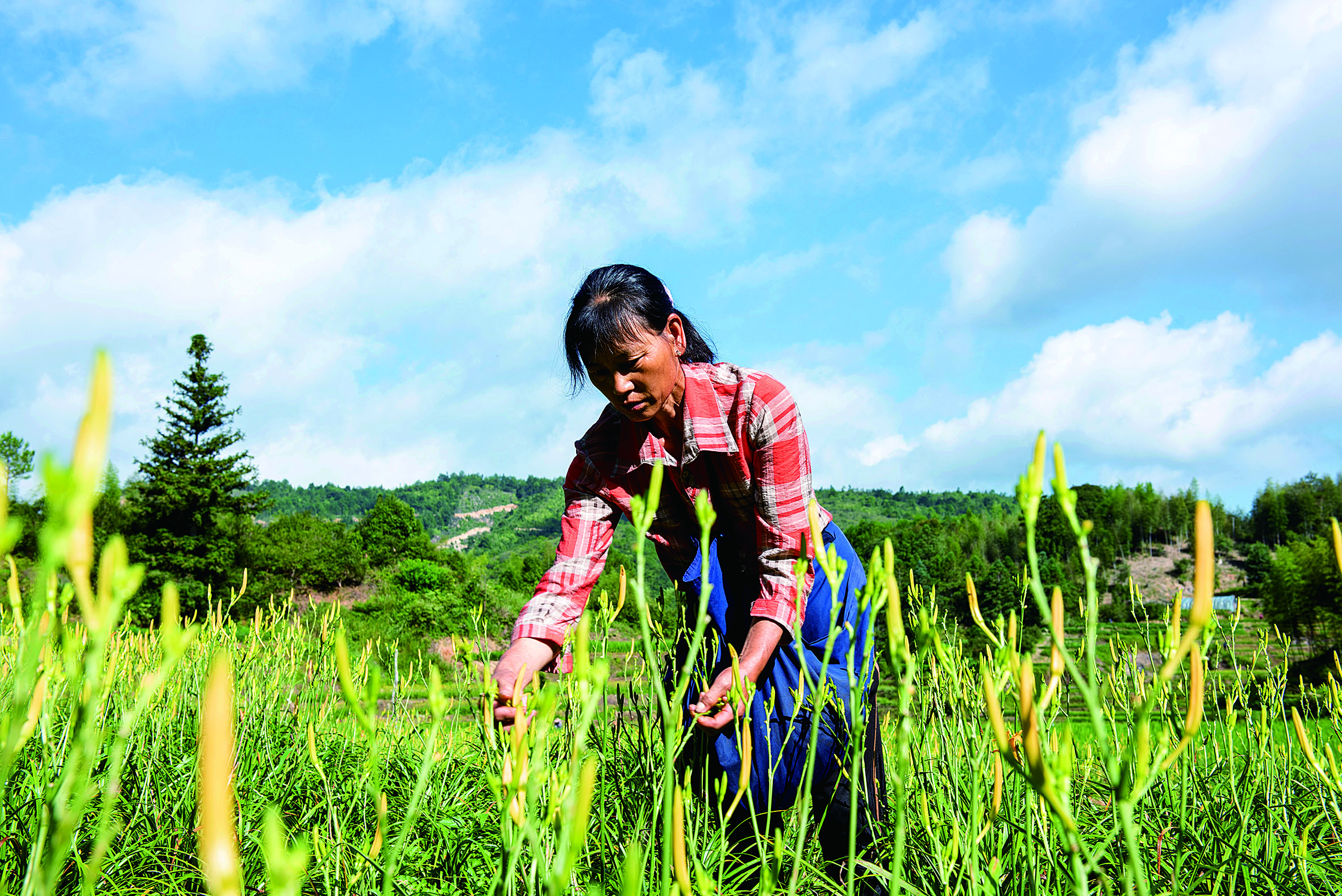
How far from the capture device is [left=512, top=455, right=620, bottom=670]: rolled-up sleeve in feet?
7.34

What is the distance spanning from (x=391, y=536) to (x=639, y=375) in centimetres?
3746

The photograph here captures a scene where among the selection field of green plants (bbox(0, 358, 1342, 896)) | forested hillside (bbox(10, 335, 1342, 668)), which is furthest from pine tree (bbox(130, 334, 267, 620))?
field of green plants (bbox(0, 358, 1342, 896))

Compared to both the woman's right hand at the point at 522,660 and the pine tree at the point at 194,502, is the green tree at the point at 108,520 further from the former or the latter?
the woman's right hand at the point at 522,660

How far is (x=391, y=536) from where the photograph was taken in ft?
122

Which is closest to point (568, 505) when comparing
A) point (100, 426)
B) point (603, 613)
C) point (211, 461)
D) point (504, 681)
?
point (504, 681)

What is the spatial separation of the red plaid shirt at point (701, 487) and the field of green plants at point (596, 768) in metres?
0.26

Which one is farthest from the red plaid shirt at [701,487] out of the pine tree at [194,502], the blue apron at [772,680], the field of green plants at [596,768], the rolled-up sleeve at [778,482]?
the pine tree at [194,502]

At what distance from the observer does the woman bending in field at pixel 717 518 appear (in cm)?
213

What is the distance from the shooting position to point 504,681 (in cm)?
197

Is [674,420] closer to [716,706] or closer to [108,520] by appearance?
[716,706]

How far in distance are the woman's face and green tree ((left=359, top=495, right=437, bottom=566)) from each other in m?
35.9

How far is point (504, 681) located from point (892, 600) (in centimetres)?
142

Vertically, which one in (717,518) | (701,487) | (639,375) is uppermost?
(639,375)

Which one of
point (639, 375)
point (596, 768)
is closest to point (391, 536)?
point (639, 375)
